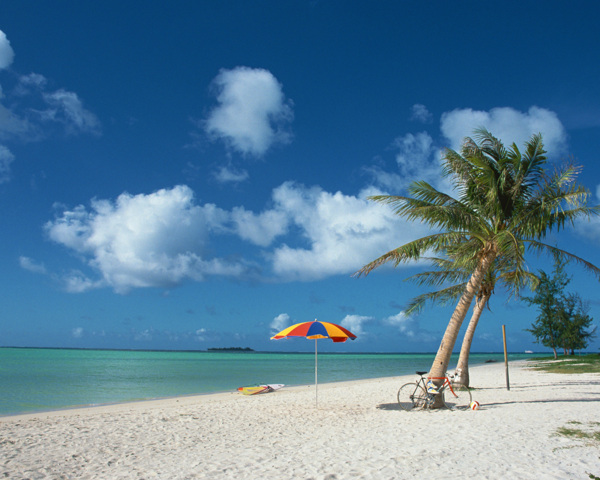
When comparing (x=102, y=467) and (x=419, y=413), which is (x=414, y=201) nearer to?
(x=419, y=413)

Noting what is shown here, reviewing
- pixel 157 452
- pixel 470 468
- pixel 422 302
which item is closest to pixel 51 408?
pixel 157 452

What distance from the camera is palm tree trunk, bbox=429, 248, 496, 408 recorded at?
33.8 feet

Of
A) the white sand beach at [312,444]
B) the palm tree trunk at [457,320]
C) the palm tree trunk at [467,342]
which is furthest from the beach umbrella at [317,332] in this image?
the palm tree trunk at [467,342]

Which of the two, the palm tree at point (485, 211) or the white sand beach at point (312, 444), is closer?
the white sand beach at point (312, 444)

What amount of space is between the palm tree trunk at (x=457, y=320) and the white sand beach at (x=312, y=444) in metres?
1.09

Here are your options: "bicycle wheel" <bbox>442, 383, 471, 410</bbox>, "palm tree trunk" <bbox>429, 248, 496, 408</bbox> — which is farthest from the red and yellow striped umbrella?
"bicycle wheel" <bbox>442, 383, 471, 410</bbox>

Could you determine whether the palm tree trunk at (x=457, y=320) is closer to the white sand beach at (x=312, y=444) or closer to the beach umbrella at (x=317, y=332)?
the white sand beach at (x=312, y=444)

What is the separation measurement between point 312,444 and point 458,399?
21.0 ft

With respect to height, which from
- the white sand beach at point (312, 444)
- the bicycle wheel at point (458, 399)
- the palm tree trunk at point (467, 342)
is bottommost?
the bicycle wheel at point (458, 399)

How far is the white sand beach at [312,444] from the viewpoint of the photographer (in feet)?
17.0

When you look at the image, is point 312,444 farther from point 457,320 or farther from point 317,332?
point 457,320

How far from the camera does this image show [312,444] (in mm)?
6723

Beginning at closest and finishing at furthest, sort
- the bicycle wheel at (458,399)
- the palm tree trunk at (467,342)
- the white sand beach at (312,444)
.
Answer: the white sand beach at (312,444) < the bicycle wheel at (458,399) < the palm tree trunk at (467,342)

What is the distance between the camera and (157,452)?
636 cm
